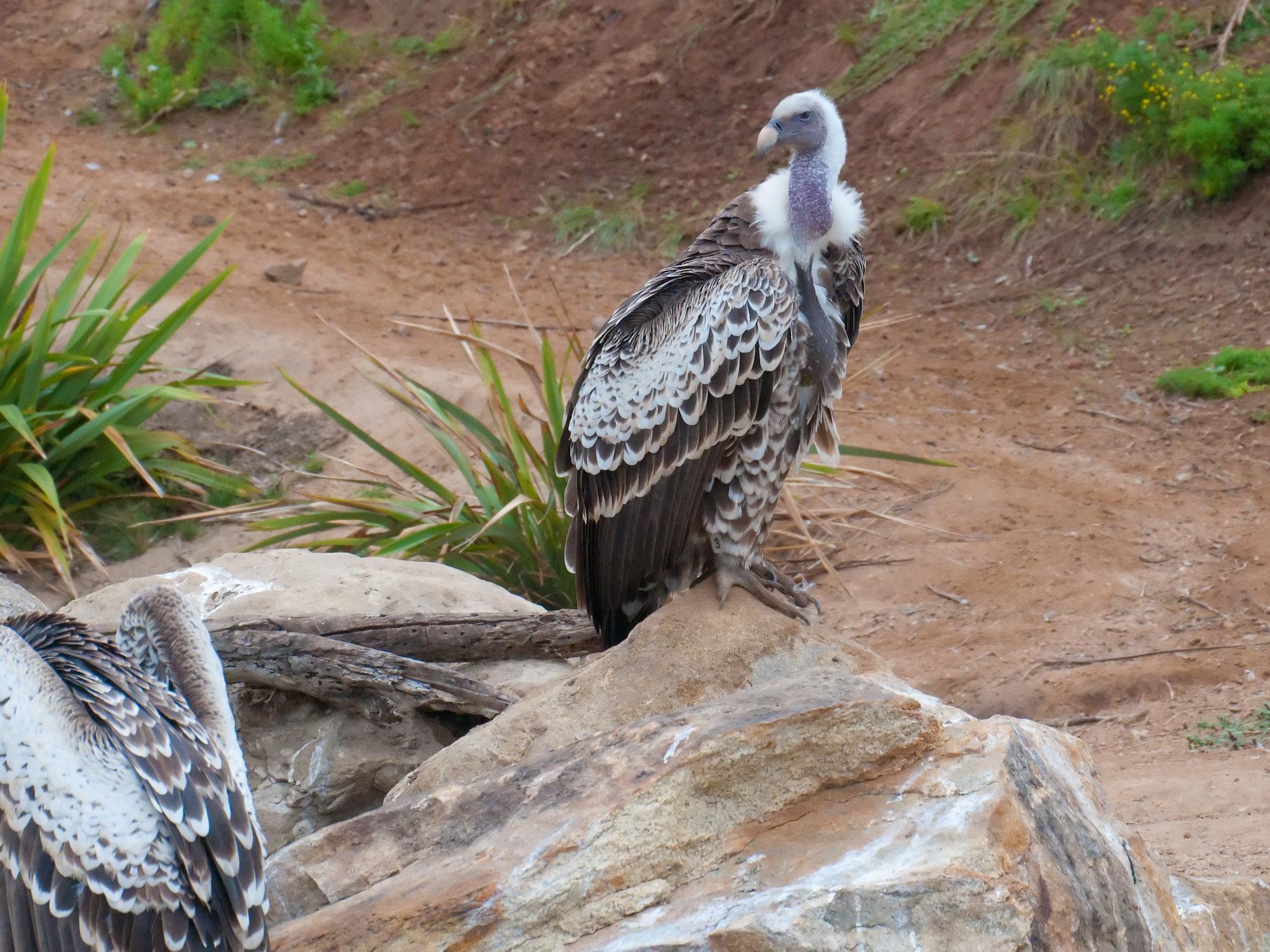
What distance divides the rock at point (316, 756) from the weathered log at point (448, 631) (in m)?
0.26

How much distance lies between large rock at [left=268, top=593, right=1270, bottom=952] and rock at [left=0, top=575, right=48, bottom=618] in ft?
8.36

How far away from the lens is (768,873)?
3.03 meters

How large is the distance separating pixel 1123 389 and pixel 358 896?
6.85 meters

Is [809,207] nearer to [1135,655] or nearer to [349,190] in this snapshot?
[1135,655]

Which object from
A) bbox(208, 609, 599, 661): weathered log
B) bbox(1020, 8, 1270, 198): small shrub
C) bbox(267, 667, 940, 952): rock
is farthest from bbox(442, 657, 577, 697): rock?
bbox(1020, 8, 1270, 198): small shrub

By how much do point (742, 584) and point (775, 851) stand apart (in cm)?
141

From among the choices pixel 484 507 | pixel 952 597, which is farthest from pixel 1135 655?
pixel 484 507

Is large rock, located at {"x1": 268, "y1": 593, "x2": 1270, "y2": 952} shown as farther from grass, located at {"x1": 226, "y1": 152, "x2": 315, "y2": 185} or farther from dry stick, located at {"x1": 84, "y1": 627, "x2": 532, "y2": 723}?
grass, located at {"x1": 226, "y1": 152, "x2": 315, "y2": 185}

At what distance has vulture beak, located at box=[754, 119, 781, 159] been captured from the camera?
14.3ft

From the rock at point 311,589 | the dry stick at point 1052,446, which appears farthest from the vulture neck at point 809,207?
the dry stick at point 1052,446

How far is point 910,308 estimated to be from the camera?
10086mm

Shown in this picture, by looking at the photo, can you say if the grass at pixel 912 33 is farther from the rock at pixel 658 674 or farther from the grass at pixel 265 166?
the rock at pixel 658 674

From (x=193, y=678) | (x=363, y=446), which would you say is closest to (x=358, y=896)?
(x=193, y=678)

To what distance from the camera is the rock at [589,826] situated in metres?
3.02
